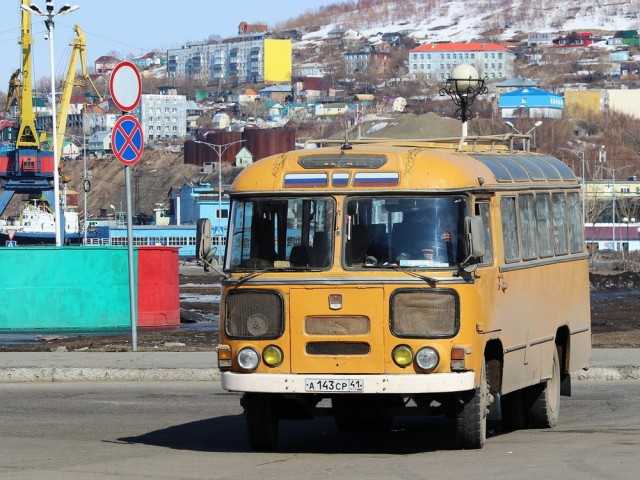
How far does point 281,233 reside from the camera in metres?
11.6

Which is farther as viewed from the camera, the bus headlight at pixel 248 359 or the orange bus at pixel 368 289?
the bus headlight at pixel 248 359

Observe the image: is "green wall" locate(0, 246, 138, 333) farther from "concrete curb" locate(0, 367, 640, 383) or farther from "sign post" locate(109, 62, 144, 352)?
"concrete curb" locate(0, 367, 640, 383)

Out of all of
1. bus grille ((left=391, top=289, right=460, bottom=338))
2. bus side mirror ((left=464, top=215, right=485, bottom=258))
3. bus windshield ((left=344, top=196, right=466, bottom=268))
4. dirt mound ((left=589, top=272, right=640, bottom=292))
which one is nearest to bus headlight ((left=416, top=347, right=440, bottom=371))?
bus grille ((left=391, top=289, right=460, bottom=338))

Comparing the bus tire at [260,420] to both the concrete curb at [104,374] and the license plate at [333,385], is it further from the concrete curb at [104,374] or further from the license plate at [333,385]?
the concrete curb at [104,374]

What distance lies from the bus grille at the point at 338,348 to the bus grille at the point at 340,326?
8cm

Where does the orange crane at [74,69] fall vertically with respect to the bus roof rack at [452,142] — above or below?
above

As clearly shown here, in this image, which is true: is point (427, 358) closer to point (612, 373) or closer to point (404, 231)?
point (404, 231)

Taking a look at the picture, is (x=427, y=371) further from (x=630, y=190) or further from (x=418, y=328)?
(x=630, y=190)

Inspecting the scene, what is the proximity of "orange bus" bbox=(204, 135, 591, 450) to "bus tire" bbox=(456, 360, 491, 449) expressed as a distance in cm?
1

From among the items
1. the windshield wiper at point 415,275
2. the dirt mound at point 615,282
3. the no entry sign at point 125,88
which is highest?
the no entry sign at point 125,88

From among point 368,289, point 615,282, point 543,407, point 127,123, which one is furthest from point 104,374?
point 615,282

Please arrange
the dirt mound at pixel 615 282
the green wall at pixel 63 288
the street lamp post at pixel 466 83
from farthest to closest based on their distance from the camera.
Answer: the dirt mound at pixel 615 282
the green wall at pixel 63 288
the street lamp post at pixel 466 83

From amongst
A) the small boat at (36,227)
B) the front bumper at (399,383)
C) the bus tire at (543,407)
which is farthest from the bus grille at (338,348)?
the small boat at (36,227)

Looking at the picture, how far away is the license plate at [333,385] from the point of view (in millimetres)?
10992
